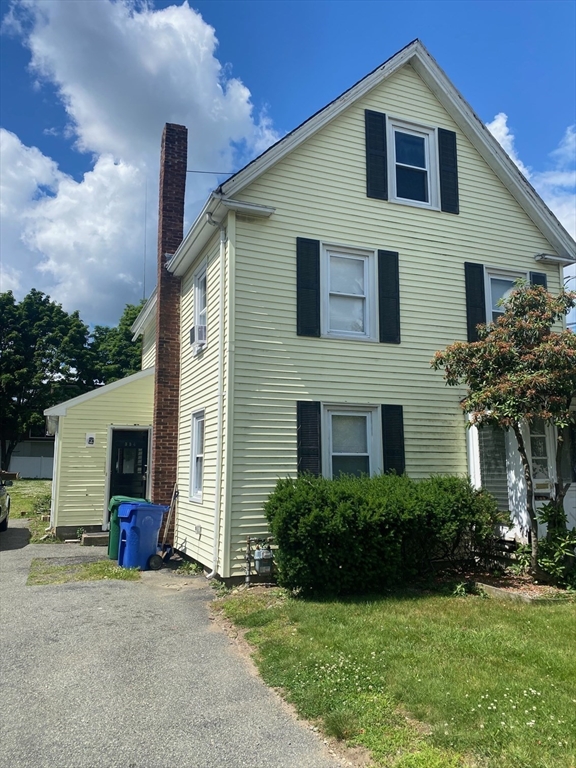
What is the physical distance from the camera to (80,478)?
13.7 m

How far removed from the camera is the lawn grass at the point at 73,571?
30.8ft

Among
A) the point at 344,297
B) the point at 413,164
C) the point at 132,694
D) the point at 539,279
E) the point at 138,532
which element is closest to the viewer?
the point at 132,694

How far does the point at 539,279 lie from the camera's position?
12156 mm

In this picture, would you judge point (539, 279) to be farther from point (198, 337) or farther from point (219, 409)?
point (219, 409)

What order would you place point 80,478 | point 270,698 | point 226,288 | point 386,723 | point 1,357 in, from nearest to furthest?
point 386,723
point 270,698
point 226,288
point 80,478
point 1,357

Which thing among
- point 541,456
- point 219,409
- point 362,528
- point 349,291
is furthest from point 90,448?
point 541,456

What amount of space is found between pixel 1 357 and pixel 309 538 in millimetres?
32018

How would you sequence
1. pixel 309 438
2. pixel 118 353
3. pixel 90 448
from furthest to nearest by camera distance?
pixel 118 353
pixel 90 448
pixel 309 438

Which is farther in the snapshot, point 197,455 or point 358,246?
point 197,455

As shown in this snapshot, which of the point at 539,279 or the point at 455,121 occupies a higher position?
the point at 455,121

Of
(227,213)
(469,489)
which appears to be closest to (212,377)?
(227,213)

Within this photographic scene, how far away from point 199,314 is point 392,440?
4346 millimetres

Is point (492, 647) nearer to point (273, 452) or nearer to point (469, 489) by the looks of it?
point (469, 489)

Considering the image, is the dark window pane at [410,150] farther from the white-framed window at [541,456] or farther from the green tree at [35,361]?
the green tree at [35,361]
